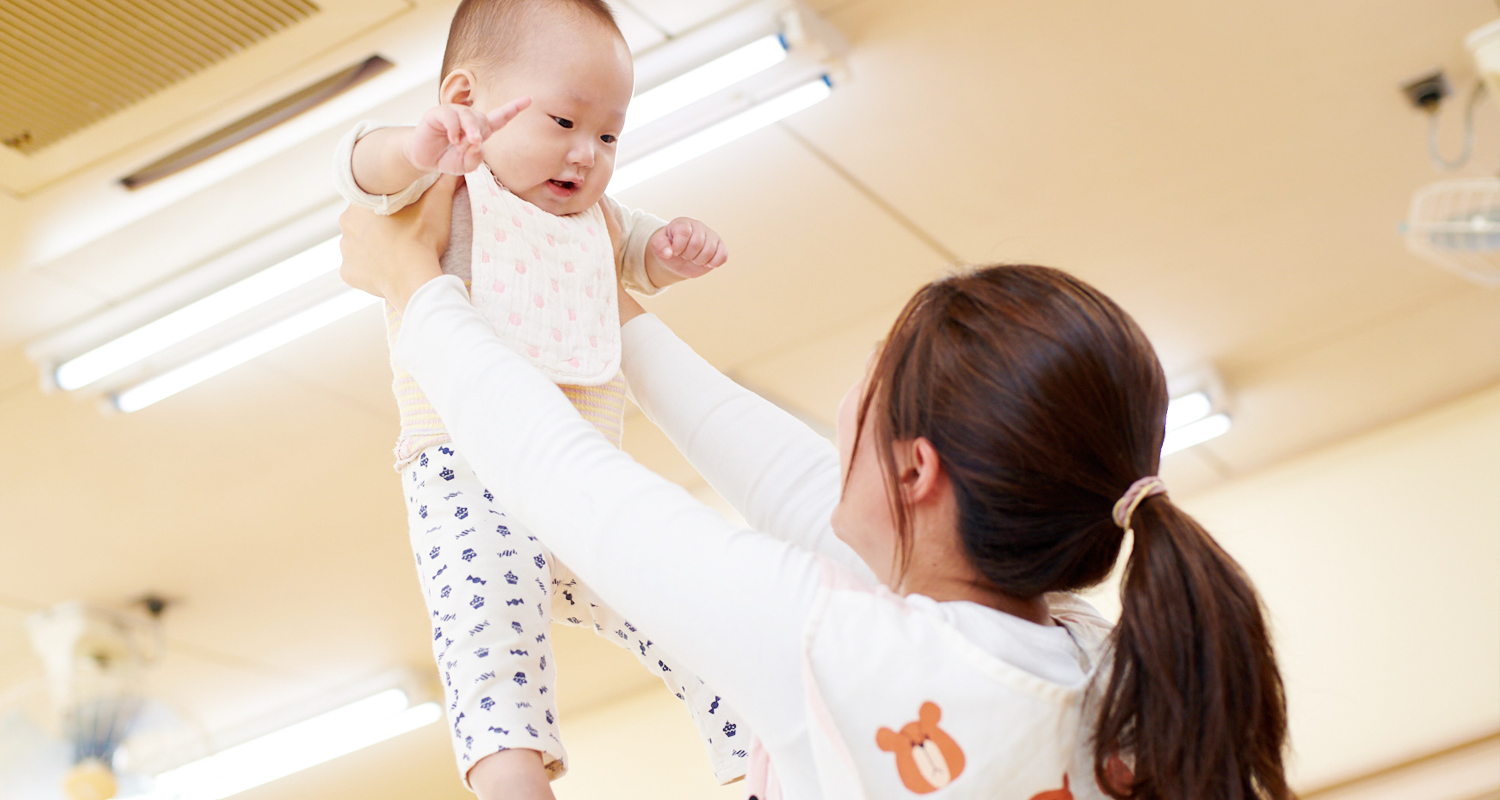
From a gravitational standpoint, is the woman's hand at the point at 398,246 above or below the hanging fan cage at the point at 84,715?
below

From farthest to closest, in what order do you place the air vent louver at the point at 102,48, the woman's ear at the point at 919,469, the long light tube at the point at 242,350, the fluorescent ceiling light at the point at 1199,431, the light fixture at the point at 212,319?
the fluorescent ceiling light at the point at 1199,431
the long light tube at the point at 242,350
the light fixture at the point at 212,319
the air vent louver at the point at 102,48
the woman's ear at the point at 919,469

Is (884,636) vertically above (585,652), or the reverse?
(585,652)

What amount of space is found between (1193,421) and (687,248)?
2.39 m

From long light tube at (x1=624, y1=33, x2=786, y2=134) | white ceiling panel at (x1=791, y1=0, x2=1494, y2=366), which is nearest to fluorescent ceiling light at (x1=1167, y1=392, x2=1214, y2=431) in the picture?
white ceiling panel at (x1=791, y1=0, x2=1494, y2=366)

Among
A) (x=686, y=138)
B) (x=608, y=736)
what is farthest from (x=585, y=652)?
(x=686, y=138)

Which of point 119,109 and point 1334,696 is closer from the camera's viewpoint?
point 119,109

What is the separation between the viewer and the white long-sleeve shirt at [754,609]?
717mm

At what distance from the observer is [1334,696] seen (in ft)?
11.3

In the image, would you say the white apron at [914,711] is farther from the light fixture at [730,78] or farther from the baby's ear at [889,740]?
the light fixture at [730,78]

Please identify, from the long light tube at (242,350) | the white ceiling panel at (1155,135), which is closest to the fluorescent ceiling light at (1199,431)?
the white ceiling panel at (1155,135)

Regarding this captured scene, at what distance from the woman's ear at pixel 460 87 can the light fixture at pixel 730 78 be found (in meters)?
0.72

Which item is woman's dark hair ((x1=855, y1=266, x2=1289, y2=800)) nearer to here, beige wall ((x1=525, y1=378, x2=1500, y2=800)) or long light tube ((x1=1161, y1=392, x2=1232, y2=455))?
long light tube ((x1=1161, y1=392, x2=1232, y2=455))

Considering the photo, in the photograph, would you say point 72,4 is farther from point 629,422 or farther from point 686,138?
point 629,422

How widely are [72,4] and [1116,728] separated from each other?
5.04 feet
